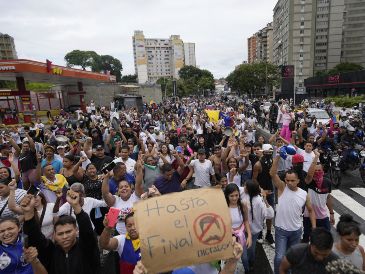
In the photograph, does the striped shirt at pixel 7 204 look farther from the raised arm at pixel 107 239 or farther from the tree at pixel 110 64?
the tree at pixel 110 64

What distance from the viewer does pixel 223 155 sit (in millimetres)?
6195

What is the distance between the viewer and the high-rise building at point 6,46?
9609 centimetres

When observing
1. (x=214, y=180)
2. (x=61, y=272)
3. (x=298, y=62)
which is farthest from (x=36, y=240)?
(x=298, y=62)

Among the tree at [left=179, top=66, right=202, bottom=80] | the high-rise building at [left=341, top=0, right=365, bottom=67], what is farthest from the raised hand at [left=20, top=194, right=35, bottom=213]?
the high-rise building at [left=341, top=0, right=365, bottom=67]

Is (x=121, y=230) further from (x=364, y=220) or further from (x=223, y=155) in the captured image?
(x=364, y=220)

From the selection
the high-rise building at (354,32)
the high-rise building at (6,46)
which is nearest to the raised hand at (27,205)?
the high-rise building at (354,32)

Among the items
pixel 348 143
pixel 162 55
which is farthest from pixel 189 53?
pixel 348 143

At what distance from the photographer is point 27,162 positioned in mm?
5879

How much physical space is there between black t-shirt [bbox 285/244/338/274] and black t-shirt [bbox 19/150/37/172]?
5153 mm

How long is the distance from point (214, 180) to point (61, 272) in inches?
149

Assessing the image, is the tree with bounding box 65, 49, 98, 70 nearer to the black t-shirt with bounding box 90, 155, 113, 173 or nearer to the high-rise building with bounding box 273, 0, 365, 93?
the high-rise building with bounding box 273, 0, 365, 93

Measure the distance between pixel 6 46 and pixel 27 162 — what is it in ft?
369

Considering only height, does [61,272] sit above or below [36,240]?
below

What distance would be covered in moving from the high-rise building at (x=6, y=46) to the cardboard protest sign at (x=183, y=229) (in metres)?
114
